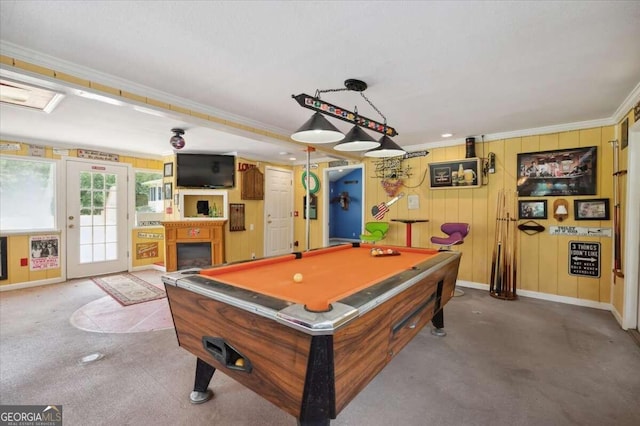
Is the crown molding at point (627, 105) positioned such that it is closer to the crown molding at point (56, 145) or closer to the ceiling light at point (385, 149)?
the ceiling light at point (385, 149)

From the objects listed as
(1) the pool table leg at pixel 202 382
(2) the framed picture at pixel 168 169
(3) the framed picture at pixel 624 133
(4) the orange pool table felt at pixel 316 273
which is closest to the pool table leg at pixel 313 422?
(4) the orange pool table felt at pixel 316 273

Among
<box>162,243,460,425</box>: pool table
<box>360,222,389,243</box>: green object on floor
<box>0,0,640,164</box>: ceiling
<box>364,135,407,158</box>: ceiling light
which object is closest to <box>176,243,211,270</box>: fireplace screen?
<box>0,0,640,164</box>: ceiling

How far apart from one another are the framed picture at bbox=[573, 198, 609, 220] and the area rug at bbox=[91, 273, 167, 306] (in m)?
5.57

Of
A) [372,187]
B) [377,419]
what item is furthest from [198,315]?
[372,187]

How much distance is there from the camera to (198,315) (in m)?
1.55

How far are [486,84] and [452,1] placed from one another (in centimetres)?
128

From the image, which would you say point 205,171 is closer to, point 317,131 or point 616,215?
point 317,131

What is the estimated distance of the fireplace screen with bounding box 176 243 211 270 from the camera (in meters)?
5.15

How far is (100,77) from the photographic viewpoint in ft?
7.79

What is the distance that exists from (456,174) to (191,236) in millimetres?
4521

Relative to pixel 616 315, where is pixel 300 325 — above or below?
above

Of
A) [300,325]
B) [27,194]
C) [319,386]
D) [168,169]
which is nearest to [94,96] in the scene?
[300,325]

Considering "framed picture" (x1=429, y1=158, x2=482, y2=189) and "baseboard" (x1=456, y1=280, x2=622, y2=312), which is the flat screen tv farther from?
"baseboard" (x1=456, y1=280, x2=622, y2=312)

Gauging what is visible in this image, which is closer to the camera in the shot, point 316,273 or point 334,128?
point 316,273
